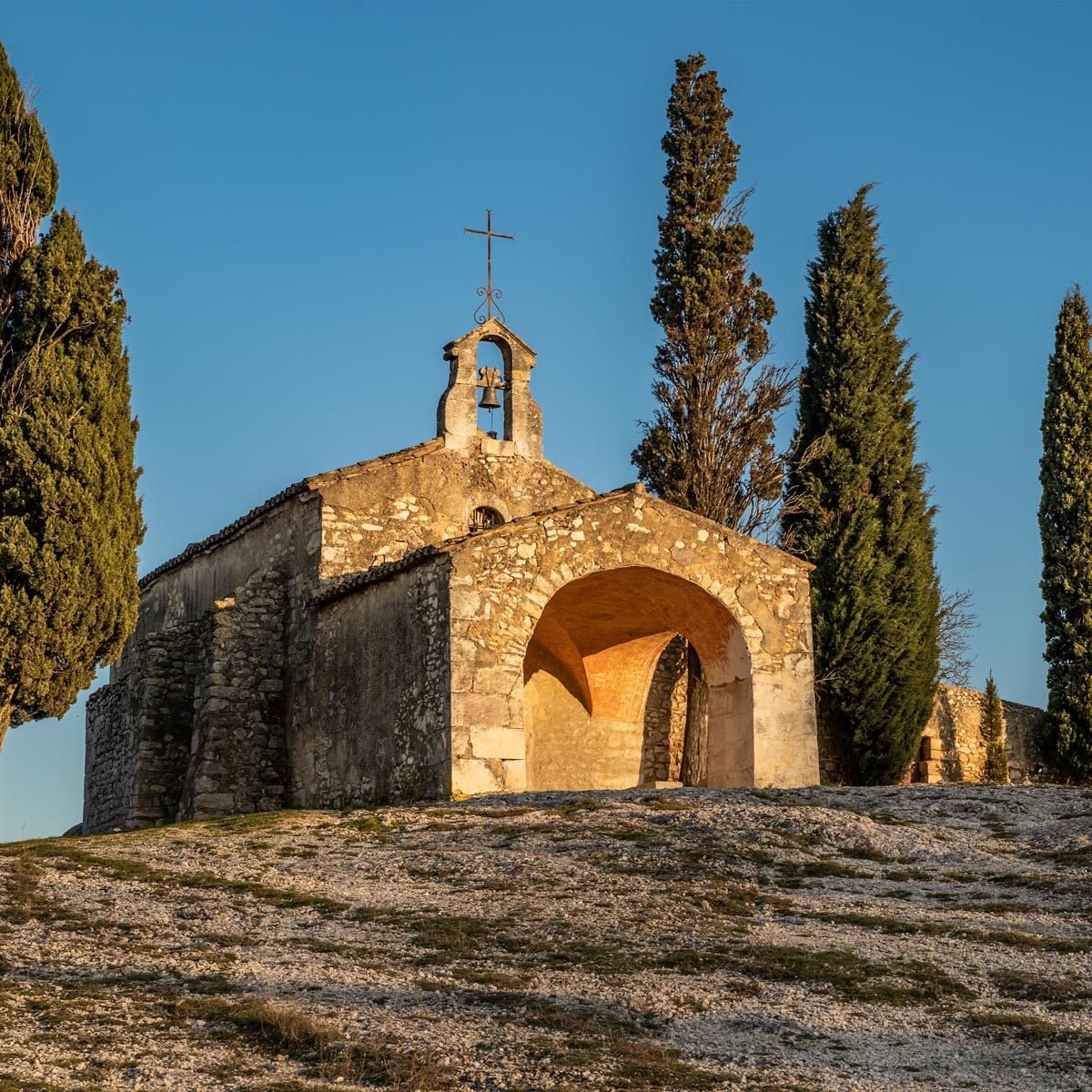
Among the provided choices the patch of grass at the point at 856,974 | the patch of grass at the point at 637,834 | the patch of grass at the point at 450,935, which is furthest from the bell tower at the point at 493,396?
the patch of grass at the point at 856,974

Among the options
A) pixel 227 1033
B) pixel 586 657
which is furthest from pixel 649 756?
pixel 227 1033

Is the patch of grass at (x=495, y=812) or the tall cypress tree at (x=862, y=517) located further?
the tall cypress tree at (x=862, y=517)

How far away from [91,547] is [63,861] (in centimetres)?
547

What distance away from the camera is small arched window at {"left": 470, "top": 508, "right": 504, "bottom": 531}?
2161 cm

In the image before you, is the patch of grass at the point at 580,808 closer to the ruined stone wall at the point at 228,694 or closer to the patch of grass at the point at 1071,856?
the patch of grass at the point at 1071,856

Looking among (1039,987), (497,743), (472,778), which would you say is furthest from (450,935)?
(497,743)

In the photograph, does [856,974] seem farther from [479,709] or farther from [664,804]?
[479,709]

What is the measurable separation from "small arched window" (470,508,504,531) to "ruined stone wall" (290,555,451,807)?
2.87 meters

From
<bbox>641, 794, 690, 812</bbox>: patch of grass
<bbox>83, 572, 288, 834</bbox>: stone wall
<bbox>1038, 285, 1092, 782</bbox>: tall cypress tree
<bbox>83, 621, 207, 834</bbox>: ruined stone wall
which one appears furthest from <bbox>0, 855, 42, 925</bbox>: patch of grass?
<bbox>1038, 285, 1092, 782</bbox>: tall cypress tree

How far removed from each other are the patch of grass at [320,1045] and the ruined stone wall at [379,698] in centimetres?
841

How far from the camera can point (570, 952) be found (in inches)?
369

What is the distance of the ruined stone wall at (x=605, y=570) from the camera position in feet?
55.2

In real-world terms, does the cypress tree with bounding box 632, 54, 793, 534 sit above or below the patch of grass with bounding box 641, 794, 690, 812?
above

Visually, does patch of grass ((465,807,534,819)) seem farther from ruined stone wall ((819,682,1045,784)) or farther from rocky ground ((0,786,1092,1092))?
ruined stone wall ((819,682,1045,784))
